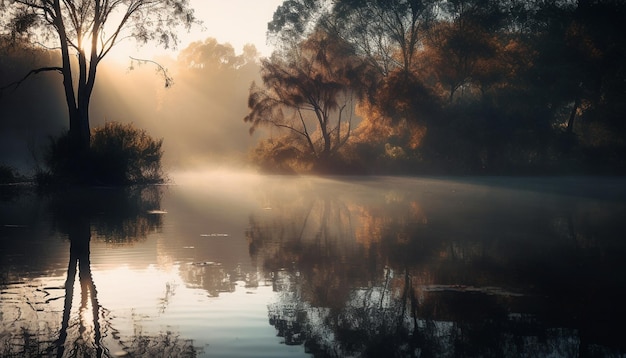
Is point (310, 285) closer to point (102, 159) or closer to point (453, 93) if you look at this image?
point (102, 159)

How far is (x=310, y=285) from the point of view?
1221cm

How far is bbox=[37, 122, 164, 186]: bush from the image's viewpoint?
135ft

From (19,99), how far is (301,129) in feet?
107

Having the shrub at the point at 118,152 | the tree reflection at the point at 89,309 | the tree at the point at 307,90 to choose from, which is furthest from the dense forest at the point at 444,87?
the tree reflection at the point at 89,309

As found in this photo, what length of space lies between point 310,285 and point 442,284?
208 cm

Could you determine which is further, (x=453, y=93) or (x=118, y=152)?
(x=453, y=93)

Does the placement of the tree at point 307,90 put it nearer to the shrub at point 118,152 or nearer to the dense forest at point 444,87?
the dense forest at point 444,87

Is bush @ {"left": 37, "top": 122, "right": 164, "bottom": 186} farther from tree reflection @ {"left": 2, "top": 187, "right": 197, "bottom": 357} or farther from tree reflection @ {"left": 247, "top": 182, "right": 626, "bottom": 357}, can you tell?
tree reflection @ {"left": 247, "top": 182, "right": 626, "bottom": 357}

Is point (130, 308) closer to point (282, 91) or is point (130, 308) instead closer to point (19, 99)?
point (282, 91)

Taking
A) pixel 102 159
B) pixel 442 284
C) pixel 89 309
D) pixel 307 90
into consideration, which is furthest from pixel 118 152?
pixel 89 309

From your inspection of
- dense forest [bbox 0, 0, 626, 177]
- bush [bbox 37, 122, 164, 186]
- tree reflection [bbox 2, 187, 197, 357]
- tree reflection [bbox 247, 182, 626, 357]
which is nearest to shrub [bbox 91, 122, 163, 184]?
bush [bbox 37, 122, 164, 186]

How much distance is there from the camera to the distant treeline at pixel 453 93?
6141cm

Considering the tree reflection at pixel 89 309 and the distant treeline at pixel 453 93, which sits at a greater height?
the distant treeline at pixel 453 93

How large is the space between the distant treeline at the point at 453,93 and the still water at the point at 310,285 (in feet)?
123
